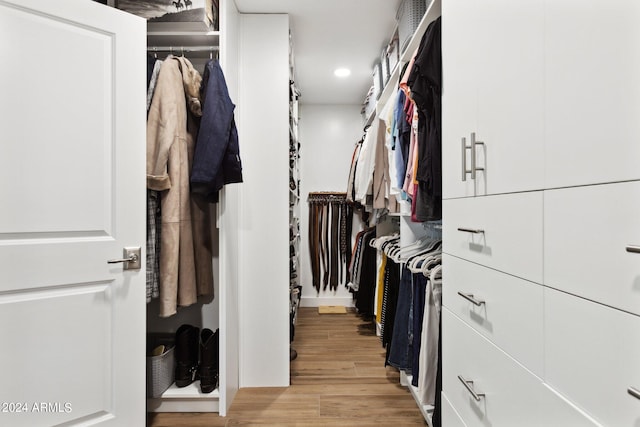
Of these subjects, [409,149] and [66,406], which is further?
[409,149]

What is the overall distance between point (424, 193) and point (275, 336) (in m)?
1.29

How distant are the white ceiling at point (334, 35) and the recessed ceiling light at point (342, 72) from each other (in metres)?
0.05

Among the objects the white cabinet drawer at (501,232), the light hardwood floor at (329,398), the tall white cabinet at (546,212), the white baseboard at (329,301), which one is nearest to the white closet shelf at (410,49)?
the tall white cabinet at (546,212)

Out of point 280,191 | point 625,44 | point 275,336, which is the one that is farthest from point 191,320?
point 625,44

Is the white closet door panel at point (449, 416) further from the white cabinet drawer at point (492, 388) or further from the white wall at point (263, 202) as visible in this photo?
the white wall at point (263, 202)

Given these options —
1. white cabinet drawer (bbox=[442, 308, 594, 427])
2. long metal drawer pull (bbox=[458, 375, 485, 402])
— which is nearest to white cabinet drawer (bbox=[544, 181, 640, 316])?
white cabinet drawer (bbox=[442, 308, 594, 427])

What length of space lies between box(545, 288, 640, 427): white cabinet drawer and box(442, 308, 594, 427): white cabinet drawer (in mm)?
50

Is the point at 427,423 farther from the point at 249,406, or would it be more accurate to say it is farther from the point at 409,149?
the point at 409,149

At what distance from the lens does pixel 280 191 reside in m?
2.04

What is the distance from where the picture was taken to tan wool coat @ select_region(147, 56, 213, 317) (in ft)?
5.11

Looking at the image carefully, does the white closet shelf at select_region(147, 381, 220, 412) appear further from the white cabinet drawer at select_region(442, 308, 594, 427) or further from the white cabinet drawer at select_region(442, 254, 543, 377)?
the white cabinet drawer at select_region(442, 254, 543, 377)

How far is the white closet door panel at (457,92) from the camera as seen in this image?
0.99 m

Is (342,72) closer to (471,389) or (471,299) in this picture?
(471,299)

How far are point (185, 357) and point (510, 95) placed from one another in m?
1.95
